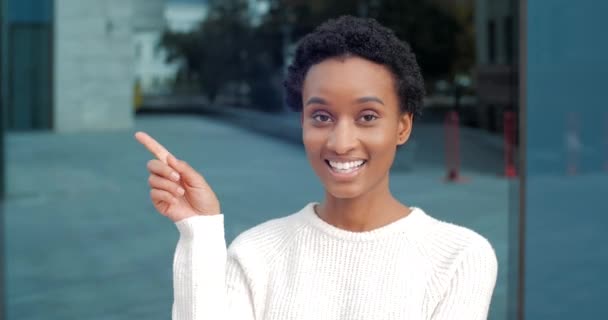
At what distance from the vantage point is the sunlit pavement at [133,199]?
4102 millimetres

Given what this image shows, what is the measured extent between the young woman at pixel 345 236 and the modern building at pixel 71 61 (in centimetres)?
292

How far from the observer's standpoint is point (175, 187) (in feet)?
4.03

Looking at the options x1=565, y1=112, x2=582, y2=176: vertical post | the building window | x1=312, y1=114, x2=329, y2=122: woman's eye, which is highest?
the building window

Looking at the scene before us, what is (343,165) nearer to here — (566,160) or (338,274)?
(338,274)

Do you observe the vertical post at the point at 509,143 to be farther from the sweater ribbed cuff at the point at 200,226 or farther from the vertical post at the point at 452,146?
the sweater ribbed cuff at the point at 200,226

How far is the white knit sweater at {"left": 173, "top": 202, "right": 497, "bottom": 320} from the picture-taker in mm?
1270

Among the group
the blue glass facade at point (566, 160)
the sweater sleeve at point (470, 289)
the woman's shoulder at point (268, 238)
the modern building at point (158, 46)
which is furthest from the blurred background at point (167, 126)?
the sweater sleeve at point (470, 289)

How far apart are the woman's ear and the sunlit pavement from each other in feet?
8.96

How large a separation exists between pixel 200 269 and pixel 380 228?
0.26 meters

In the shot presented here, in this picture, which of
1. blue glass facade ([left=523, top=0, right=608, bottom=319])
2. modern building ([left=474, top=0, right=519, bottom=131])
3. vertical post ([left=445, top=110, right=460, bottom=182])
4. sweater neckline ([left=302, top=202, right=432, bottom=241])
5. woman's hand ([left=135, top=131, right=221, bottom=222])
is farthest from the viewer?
vertical post ([left=445, top=110, right=460, bottom=182])

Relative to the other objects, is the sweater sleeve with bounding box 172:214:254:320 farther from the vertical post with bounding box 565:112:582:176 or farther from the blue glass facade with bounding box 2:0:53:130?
the blue glass facade with bounding box 2:0:53:130

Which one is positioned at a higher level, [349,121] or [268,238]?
[349,121]

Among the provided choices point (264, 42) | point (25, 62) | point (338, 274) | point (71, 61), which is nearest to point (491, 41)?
point (264, 42)

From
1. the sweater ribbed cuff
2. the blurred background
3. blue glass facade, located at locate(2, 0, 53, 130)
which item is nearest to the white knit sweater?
the sweater ribbed cuff
